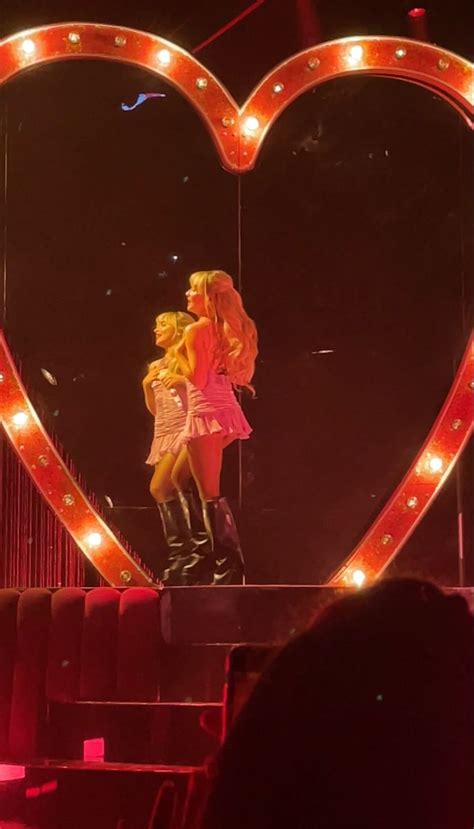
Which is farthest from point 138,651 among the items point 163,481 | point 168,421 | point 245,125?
point 245,125

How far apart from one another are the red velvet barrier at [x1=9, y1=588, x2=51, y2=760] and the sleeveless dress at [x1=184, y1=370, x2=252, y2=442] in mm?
664

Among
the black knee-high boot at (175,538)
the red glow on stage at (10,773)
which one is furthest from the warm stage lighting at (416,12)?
the red glow on stage at (10,773)

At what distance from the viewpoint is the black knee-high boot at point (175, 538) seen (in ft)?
8.82

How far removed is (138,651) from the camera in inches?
90.1

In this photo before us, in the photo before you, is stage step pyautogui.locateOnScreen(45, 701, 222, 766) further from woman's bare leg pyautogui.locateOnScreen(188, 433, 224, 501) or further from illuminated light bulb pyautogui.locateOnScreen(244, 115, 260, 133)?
illuminated light bulb pyautogui.locateOnScreen(244, 115, 260, 133)

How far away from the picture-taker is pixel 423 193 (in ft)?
9.45

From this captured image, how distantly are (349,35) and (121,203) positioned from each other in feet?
2.75

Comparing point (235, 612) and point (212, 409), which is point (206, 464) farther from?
point (235, 612)

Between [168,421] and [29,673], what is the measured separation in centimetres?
82

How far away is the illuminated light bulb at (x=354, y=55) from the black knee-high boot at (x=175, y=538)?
1.38m

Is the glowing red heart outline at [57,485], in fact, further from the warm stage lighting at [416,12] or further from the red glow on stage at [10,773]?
the warm stage lighting at [416,12]

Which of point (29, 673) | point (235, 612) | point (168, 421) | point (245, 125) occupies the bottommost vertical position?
point (29, 673)

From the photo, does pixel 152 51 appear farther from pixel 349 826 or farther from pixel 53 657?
pixel 349 826

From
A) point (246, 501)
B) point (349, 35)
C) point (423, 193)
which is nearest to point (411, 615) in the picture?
point (246, 501)
